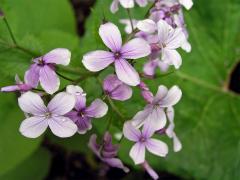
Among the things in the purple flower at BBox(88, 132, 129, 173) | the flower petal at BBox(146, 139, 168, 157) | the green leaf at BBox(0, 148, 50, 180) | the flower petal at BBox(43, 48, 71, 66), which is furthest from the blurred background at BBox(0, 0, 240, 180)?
the flower petal at BBox(43, 48, 71, 66)

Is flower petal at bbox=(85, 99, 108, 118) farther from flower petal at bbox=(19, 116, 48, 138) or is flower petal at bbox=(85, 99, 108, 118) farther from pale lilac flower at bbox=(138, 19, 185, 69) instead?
pale lilac flower at bbox=(138, 19, 185, 69)

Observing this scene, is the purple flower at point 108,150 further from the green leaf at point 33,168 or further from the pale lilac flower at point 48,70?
the green leaf at point 33,168

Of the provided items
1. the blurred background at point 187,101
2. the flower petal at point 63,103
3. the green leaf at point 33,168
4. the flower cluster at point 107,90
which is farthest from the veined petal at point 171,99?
the green leaf at point 33,168

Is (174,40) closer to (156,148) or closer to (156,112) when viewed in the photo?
(156,112)

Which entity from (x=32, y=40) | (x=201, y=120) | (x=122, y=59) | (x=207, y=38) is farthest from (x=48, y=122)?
(x=207, y=38)

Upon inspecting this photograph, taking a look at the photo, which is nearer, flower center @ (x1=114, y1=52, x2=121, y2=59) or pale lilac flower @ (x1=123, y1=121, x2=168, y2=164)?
flower center @ (x1=114, y1=52, x2=121, y2=59)

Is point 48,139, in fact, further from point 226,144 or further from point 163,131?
point 163,131

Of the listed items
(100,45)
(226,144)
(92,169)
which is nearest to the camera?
(100,45)
